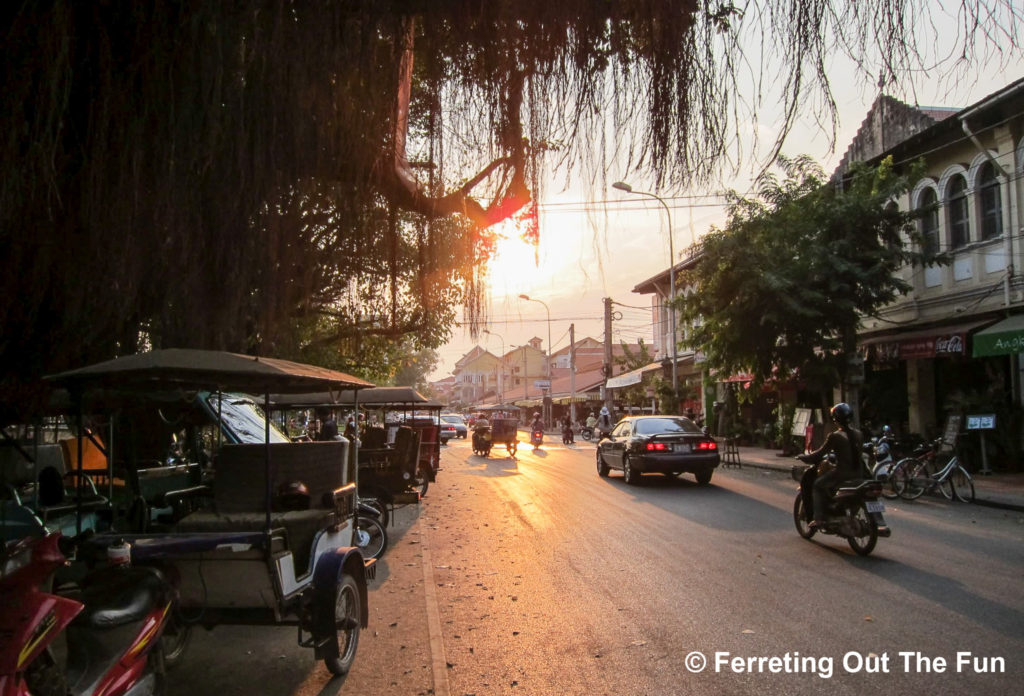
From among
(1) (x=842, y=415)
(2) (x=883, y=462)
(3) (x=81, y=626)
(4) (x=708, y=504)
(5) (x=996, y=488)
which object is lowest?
(4) (x=708, y=504)

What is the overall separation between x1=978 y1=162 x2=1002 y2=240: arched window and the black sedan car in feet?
27.5

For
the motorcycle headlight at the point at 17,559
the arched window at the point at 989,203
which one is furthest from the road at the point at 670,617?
the arched window at the point at 989,203

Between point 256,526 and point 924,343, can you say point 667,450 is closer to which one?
point 924,343

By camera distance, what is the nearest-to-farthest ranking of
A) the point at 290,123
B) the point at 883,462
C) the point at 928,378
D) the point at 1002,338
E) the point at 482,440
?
the point at 290,123 → the point at 883,462 → the point at 1002,338 → the point at 928,378 → the point at 482,440

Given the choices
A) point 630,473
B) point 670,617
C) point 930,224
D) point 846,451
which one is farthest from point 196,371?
point 930,224

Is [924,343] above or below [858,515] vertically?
above

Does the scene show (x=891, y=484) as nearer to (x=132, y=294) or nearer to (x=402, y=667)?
(x=402, y=667)

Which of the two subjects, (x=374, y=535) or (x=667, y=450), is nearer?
(x=374, y=535)

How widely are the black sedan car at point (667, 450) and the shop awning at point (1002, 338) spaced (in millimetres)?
5853

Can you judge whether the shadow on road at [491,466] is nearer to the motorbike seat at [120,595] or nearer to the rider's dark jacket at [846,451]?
the rider's dark jacket at [846,451]

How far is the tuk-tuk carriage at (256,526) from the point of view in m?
4.38

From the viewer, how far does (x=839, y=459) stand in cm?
866

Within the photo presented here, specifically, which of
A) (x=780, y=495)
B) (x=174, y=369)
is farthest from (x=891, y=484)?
(x=174, y=369)

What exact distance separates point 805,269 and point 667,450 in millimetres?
5757
